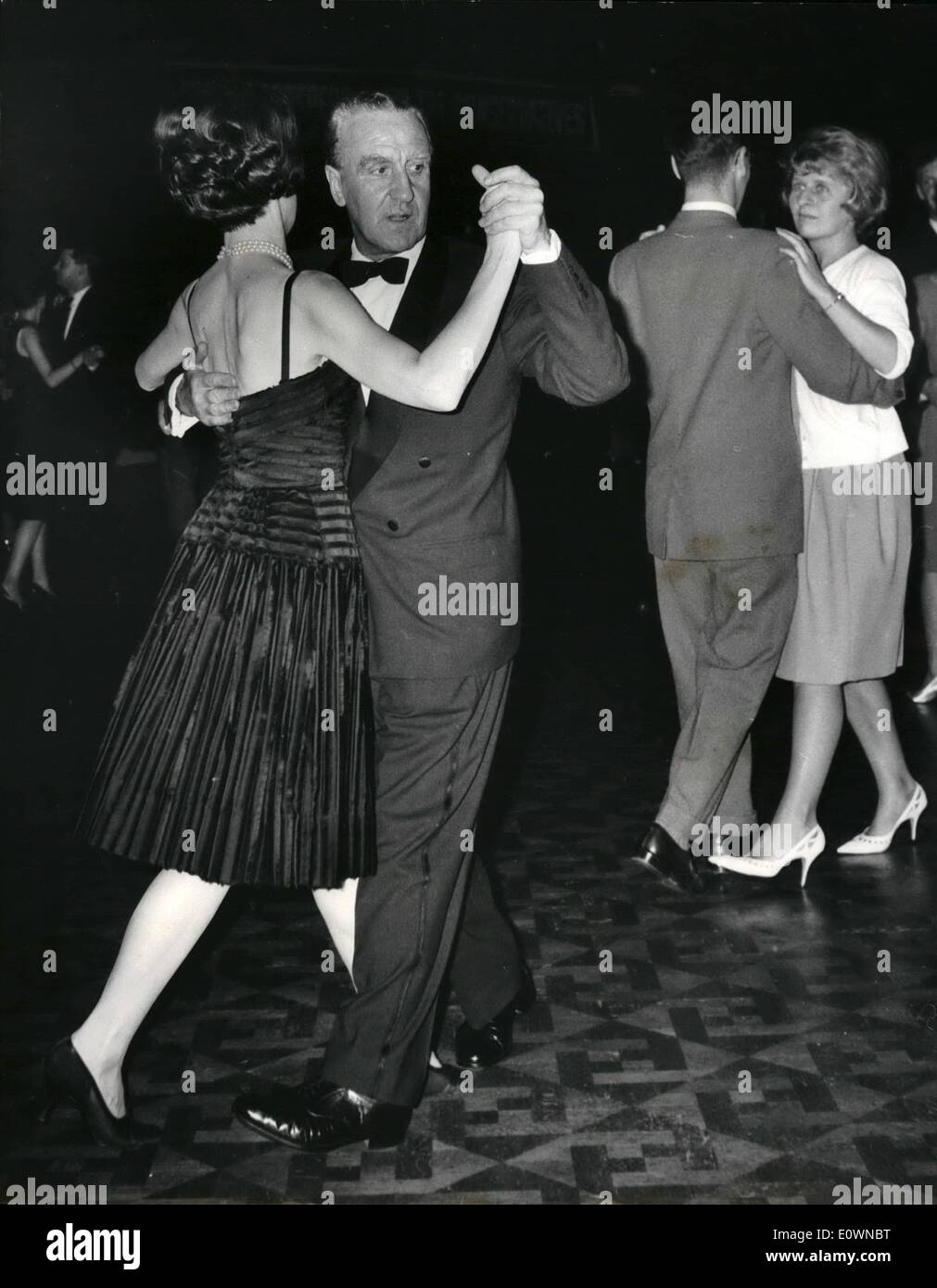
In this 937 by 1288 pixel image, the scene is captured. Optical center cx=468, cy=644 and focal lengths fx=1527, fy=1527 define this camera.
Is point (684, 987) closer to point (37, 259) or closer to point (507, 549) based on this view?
point (507, 549)

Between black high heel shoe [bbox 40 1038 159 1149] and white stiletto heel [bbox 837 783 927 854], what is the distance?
2034mm

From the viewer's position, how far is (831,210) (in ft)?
11.6

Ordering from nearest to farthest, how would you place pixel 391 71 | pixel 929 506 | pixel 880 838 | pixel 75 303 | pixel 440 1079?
pixel 440 1079
pixel 880 838
pixel 929 506
pixel 75 303
pixel 391 71

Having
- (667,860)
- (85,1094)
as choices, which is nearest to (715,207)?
(667,860)

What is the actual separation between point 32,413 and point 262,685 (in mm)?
5196

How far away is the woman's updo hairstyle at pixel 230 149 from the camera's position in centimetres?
221

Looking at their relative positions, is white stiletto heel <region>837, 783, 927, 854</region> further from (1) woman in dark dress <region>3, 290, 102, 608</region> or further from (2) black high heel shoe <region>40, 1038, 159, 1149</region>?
(1) woman in dark dress <region>3, 290, 102, 608</region>

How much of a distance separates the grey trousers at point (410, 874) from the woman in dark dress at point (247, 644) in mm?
61

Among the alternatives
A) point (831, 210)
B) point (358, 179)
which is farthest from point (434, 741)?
point (831, 210)

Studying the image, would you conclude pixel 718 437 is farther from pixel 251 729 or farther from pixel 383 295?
pixel 251 729

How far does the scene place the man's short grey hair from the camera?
228 centimetres

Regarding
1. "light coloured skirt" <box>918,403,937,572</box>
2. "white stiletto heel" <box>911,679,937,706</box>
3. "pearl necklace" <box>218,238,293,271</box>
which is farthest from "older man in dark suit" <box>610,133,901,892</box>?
"light coloured skirt" <box>918,403,937,572</box>

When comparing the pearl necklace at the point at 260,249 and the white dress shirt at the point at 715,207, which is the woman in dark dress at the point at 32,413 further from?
the pearl necklace at the point at 260,249

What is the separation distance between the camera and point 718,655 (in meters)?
3.58
